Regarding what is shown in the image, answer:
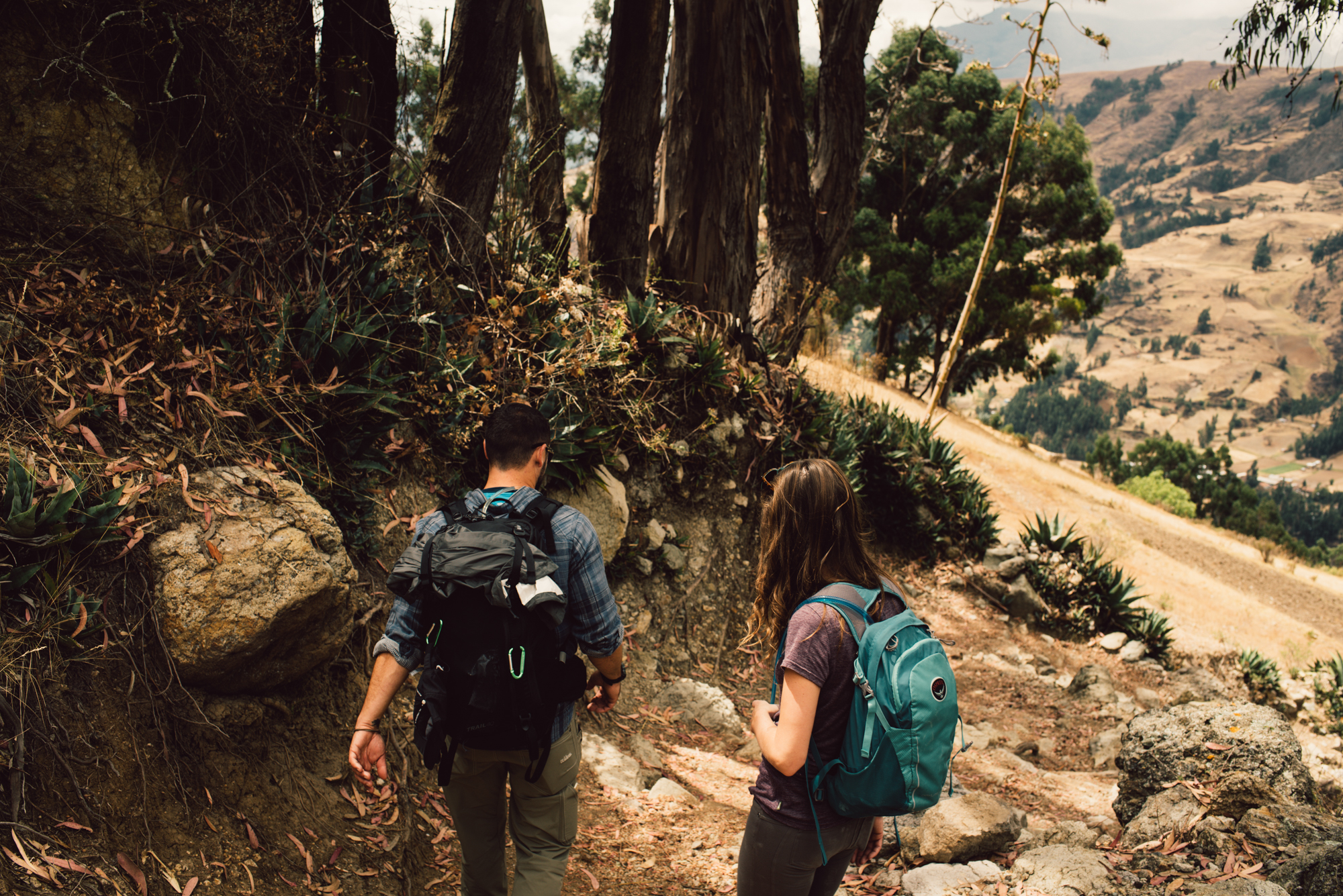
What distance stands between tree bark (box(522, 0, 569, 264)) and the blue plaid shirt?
4.11m

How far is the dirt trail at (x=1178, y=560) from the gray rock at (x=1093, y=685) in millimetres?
3402

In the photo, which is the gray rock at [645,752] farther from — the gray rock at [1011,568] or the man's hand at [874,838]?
the gray rock at [1011,568]

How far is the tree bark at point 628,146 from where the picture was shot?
6.44 m

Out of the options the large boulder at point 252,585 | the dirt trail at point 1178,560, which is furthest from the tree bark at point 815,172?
the large boulder at point 252,585

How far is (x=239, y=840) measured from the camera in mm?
2826

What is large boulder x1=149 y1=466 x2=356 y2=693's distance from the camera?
290 cm

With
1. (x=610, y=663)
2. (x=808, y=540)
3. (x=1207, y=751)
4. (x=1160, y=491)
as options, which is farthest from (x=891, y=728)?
(x=1160, y=491)

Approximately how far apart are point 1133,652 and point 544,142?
349 inches

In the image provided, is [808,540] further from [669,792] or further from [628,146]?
[628,146]

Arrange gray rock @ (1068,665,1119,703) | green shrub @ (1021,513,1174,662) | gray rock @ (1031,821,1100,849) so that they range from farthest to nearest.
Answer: green shrub @ (1021,513,1174,662) → gray rock @ (1068,665,1119,703) → gray rock @ (1031,821,1100,849)

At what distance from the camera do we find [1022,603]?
365 inches

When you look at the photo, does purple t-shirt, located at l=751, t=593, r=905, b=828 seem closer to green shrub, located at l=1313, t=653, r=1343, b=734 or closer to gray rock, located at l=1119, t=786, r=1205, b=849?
gray rock, located at l=1119, t=786, r=1205, b=849

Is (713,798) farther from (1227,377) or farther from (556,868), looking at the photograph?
(1227,377)

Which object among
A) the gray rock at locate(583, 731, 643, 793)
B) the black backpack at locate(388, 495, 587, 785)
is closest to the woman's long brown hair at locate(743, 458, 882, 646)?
the black backpack at locate(388, 495, 587, 785)
